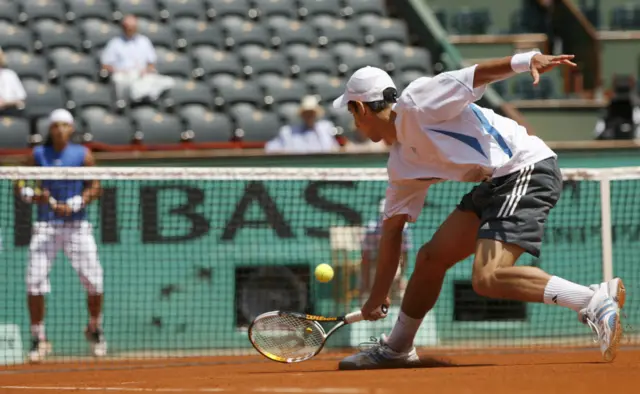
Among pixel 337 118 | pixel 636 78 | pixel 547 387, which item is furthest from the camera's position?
pixel 636 78

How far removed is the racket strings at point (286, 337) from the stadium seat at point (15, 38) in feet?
24.6

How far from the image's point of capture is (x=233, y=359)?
896cm

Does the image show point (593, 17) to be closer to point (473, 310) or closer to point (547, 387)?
point (473, 310)

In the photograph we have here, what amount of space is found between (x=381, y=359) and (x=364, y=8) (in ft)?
29.4

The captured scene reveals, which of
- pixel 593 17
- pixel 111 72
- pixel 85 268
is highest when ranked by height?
pixel 593 17

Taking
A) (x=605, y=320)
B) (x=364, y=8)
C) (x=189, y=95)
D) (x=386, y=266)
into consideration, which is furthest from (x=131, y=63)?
(x=605, y=320)

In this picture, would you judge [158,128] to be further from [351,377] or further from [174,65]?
[351,377]

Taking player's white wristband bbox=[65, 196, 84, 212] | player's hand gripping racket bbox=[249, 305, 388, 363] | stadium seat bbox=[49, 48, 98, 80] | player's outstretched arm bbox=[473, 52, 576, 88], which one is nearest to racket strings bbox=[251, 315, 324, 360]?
player's hand gripping racket bbox=[249, 305, 388, 363]

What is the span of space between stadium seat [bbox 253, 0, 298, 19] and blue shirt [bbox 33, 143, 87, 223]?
5867 mm

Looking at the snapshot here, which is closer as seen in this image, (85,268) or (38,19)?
(85,268)

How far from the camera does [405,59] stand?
13.9 metres

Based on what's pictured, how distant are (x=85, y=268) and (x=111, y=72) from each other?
416cm

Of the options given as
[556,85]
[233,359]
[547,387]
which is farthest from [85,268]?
[556,85]

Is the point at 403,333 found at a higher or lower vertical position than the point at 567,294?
lower
